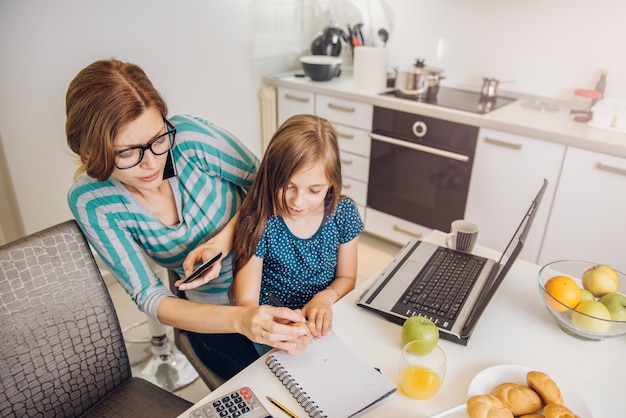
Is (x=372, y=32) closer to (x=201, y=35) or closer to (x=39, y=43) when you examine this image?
(x=201, y=35)

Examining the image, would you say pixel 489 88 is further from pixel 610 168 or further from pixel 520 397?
pixel 520 397

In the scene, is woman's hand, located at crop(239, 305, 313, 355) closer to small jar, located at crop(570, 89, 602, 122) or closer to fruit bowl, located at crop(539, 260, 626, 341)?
fruit bowl, located at crop(539, 260, 626, 341)

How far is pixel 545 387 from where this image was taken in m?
0.83

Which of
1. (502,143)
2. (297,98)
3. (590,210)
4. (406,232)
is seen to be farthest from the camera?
(297,98)

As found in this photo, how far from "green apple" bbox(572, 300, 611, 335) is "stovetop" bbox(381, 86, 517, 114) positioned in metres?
1.39

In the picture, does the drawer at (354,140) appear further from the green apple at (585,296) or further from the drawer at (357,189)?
the green apple at (585,296)

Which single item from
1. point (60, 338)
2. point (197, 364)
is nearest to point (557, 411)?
point (197, 364)

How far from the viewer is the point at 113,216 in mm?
1191

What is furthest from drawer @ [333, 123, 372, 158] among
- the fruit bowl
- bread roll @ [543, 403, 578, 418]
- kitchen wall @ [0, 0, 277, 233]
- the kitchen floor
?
bread roll @ [543, 403, 578, 418]

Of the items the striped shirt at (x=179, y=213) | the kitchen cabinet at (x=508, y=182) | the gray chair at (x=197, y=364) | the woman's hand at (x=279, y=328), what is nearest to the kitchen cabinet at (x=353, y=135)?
the kitchen cabinet at (x=508, y=182)

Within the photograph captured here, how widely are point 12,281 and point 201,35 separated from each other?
1858 mm

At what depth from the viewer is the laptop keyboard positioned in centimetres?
107

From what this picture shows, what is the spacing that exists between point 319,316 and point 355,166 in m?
1.76

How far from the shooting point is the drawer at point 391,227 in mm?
2643
